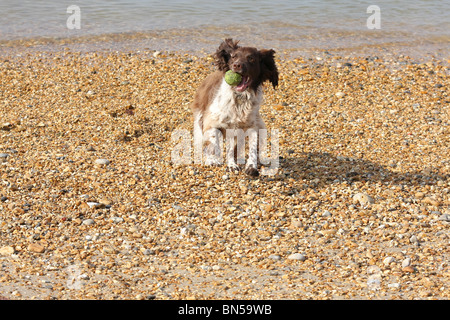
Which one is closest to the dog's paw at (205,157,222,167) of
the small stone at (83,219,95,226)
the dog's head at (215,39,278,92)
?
the dog's head at (215,39,278,92)

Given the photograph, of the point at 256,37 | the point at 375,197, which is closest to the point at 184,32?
the point at 256,37

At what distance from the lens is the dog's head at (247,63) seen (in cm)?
640

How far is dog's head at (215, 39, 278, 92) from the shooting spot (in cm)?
640

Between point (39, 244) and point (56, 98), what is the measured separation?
410 centimetres

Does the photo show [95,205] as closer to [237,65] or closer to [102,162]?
[102,162]

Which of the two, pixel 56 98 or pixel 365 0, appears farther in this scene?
pixel 365 0

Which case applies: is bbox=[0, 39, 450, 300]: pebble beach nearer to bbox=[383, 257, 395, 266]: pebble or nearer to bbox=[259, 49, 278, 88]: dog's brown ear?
bbox=[383, 257, 395, 266]: pebble

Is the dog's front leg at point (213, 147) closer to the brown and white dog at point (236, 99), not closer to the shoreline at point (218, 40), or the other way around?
the brown and white dog at point (236, 99)

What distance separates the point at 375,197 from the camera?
6043mm

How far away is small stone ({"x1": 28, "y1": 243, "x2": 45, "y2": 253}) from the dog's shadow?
2719 millimetres

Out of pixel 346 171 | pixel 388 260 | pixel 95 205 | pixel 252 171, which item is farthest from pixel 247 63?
pixel 388 260

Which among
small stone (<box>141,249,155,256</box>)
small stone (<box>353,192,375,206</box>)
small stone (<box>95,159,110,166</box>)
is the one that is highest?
small stone (<box>95,159,110,166</box>)

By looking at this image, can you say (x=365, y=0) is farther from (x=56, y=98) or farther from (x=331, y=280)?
(x=331, y=280)

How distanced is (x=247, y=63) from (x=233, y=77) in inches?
8.6
